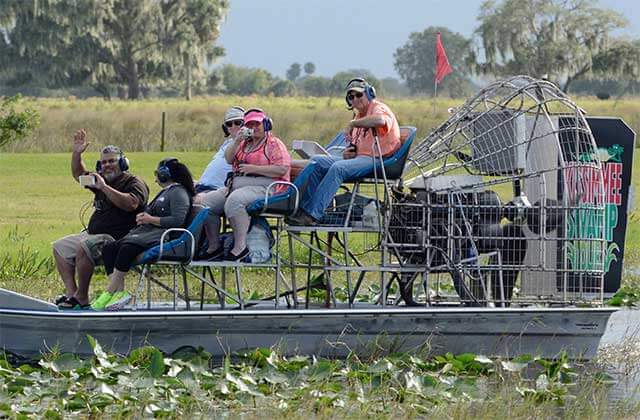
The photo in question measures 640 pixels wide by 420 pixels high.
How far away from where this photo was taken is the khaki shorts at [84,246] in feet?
41.6

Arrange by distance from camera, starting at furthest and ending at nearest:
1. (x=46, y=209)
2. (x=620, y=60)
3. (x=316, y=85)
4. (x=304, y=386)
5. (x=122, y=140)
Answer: (x=316, y=85) → (x=620, y=60) → (x=122, y=140) → (x=46, y=209) → (x=304, y=386)

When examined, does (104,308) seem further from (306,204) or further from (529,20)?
(529,20)

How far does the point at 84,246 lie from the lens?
41.6ft

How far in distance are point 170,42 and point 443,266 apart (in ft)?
247

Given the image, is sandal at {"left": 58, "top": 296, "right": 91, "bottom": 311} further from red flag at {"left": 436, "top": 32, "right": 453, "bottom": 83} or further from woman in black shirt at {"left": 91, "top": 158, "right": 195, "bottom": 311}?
red flag at {"left": 436, "top": 32, "right": 453, "bottom": 83}

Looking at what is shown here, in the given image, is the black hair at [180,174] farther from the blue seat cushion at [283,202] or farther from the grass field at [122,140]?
the grass field at [122,140]

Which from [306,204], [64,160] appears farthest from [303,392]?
[64,160]

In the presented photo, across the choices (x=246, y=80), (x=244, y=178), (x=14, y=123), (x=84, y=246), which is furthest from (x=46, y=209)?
(x=246, y=80)

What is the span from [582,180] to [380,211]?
71.1 inches

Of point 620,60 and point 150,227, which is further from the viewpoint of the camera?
point 620,60

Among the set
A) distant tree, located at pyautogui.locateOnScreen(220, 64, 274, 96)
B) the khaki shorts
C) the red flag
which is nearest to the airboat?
the khaki shorts

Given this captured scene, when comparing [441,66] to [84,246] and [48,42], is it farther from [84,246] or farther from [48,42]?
[48,42]

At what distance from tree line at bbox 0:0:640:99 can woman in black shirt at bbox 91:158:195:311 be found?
71.0 meters

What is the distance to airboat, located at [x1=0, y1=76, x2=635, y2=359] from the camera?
12031mm
